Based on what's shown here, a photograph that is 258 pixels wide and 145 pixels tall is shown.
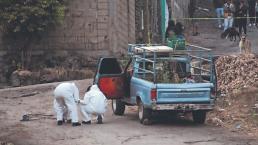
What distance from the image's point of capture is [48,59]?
93.1 ft

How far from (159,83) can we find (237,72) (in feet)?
14.4

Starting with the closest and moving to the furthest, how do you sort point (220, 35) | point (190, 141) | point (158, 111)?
point (190, 141) → point (158, 111) → point (220, 35)

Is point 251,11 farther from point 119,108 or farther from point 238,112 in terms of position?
point 238,112

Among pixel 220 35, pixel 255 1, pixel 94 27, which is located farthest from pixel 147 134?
pixel 255 1

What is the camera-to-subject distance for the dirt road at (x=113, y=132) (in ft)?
47.2

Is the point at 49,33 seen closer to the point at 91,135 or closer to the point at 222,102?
the point at 222,102

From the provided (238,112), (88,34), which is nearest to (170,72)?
(238,112)

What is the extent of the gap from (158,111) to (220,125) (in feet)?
5.04

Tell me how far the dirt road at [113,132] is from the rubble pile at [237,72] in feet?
8.65

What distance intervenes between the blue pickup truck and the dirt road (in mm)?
470

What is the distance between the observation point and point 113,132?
1551 centimetres

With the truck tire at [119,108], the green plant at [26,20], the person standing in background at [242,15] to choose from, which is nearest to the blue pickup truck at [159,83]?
the truck tire at [119,108]

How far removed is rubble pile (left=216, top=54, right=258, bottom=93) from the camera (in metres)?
19.4

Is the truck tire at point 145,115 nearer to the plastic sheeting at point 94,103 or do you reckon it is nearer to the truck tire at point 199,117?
the plastic sheeting at point 94,103
